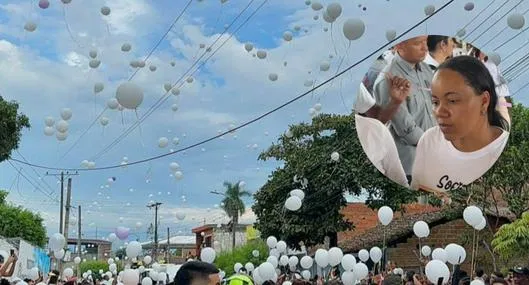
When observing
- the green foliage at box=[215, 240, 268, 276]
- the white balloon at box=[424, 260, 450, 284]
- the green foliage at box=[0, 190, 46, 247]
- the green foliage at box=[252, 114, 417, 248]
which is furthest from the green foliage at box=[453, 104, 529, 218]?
the green foliage at box=[0, 190, 46, 247]

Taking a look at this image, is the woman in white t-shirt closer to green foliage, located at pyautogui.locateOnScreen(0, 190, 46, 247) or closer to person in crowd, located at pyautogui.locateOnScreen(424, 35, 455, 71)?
person in crowd, located at pyautogui.locateOnScreen(424, 35, 455, 71)

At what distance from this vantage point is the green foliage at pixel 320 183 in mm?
26781

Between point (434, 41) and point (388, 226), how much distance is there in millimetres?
20720

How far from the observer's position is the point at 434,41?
8742 mm

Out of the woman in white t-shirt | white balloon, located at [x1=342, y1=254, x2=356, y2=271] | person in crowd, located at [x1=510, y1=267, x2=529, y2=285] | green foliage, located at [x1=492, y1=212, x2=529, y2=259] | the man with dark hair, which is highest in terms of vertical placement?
the woman in white t-shirt

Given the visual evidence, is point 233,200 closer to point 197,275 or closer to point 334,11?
point 334,11

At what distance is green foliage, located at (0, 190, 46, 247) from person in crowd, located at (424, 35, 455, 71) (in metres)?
28.9

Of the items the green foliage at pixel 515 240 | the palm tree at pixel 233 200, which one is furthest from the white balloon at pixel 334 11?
the palm tree at pixel 233 200

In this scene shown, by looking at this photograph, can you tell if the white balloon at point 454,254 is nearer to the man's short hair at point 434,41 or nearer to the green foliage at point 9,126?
the man's short hair at point 434,41

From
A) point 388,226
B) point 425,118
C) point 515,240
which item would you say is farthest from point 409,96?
point 388,226

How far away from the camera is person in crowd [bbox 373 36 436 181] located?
874 centimetres

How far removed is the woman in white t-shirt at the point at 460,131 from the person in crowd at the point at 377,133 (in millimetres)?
244

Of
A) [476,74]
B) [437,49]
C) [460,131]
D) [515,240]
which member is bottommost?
[515,240]

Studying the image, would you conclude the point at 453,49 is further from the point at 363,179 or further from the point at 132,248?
the point at 363,179
